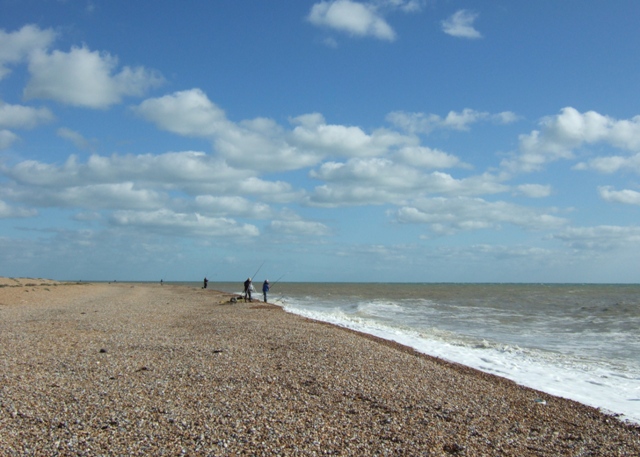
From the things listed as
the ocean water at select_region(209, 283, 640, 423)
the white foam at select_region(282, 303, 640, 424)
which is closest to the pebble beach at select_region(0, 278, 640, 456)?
the white foam at select_region(282, 303, 640, 424)

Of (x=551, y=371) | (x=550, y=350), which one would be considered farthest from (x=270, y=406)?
(x=550, y=350)

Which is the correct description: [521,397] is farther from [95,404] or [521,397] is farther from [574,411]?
[95,404]

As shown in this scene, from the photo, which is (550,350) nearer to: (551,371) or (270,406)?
(551,371)

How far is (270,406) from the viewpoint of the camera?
24.3 ft

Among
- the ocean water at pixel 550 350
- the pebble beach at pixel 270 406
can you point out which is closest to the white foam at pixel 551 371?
the ocean water at pixel 550 350

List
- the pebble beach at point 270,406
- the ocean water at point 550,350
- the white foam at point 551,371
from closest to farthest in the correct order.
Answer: the pebble beach at point 270,406 → the white foam at point 551,371 → the ocean water at point 550,350

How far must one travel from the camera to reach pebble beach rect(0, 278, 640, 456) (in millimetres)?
5965

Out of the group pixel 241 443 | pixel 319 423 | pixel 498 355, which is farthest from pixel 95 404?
pixel 498 355

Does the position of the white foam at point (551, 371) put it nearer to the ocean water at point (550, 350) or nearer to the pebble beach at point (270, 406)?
the ocean water at point (550, 350)

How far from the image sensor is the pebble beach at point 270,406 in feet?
19.6

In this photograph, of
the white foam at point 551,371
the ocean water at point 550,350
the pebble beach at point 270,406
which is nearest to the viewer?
the pebble beach at point 270,406

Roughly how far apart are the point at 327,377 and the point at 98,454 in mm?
4786

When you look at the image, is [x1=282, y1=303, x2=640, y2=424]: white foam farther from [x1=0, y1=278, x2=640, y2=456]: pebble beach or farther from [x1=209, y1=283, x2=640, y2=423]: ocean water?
[x1=0, y1=278, x2=640, y2=456]: pebble beach

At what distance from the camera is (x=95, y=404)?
716 cm
